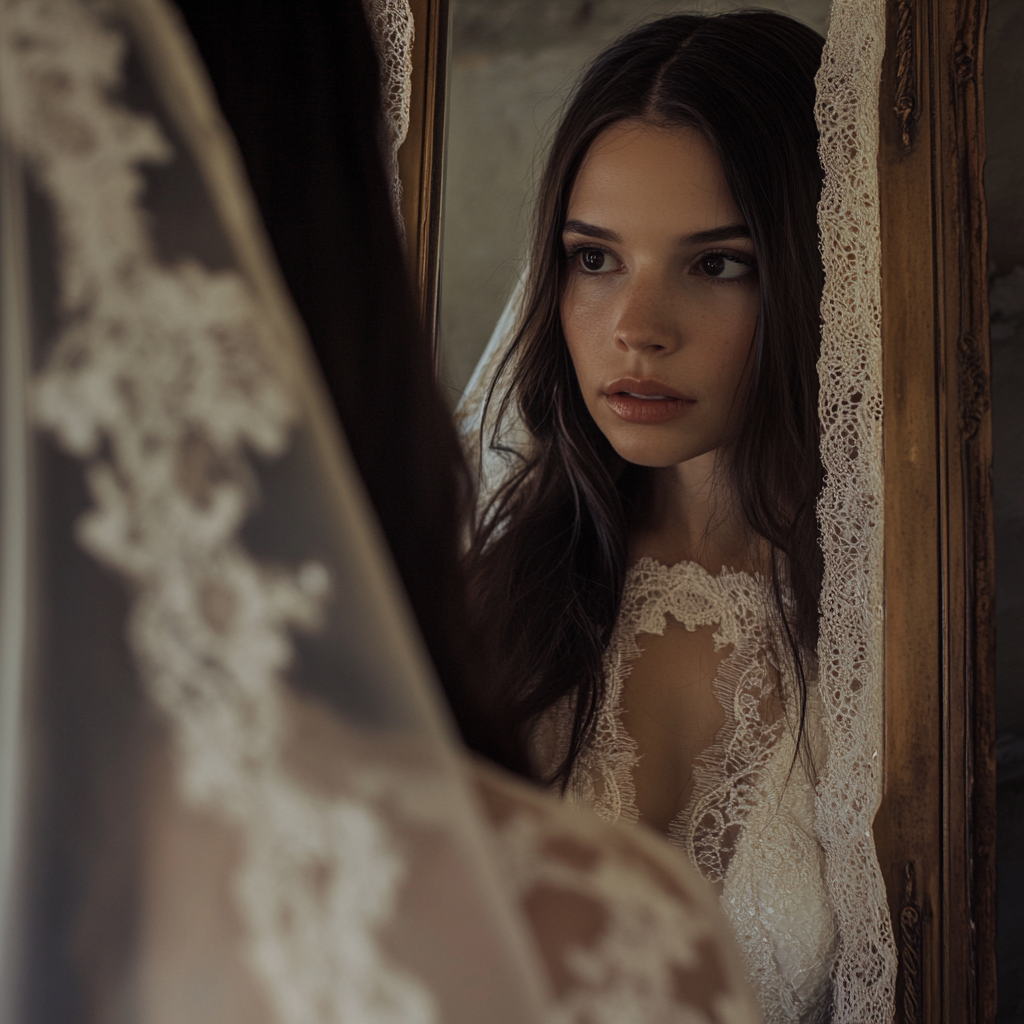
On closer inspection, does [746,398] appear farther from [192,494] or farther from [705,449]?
[192,494]

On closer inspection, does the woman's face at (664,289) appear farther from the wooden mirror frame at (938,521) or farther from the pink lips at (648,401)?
the wooden mirror frame at (938,521)

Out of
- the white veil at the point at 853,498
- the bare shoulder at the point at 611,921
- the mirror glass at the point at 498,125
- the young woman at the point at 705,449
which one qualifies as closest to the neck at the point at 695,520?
the young woman at the point at 705,449

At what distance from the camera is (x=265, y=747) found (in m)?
0.28

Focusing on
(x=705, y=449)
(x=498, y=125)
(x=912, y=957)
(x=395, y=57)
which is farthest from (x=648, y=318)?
(x=912, y=957)

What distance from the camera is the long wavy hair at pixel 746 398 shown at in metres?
0.83

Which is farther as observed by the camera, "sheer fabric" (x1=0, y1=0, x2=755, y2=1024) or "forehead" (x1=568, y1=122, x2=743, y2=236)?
"forehead" (x1=568, y1=122, x2=743, y2=236)

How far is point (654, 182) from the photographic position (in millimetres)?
842

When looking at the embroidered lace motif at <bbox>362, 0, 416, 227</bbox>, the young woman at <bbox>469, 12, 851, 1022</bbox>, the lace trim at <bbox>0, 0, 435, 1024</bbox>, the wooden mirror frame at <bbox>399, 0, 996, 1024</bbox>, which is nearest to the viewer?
the lace trim at <bbox>0, 0, 435, 1024</bbox>

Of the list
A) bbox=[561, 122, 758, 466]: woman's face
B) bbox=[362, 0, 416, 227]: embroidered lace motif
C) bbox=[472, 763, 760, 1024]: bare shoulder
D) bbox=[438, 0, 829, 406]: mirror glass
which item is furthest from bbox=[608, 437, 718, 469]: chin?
bbox=[472, 763, 760, 1024]: bare shoulder

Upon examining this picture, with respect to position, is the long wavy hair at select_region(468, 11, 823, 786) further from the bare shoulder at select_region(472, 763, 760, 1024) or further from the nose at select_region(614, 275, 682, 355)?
the bare shoulder at select_region(472, 763, 760, 1024)

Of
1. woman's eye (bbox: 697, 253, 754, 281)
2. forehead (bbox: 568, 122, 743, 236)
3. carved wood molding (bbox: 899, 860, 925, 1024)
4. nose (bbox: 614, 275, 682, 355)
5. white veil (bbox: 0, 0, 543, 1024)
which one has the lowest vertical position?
carved wood molding (bbox: 899, 860, 925, 1024)

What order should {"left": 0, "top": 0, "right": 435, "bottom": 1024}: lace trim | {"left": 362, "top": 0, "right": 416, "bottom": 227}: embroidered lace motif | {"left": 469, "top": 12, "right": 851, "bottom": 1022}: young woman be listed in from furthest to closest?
1. {"left": 362, "top": 0, "right": 416, "bottom": 227}: embroidered lace motif
2. {"left": 469, "top": 12, "right": 851, "bottom": 1022}: young woman
3. {"left": 0, "top": 0, "right": 435, "bottom": 1024}: lace trim

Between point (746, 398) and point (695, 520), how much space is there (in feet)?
0.46

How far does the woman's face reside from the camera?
0.83 m
